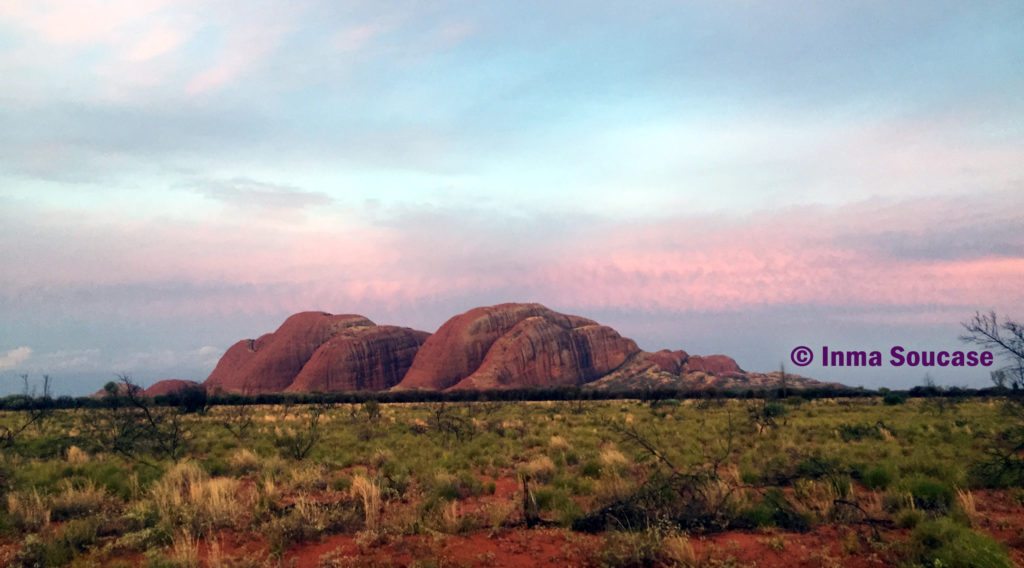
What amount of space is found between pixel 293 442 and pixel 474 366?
84.8m

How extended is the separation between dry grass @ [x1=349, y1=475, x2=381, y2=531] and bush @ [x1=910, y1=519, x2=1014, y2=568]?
7305 millimetres

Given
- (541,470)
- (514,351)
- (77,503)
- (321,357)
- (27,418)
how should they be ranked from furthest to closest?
(321,357), (514,351), (27,418), (541,470), (77,503)

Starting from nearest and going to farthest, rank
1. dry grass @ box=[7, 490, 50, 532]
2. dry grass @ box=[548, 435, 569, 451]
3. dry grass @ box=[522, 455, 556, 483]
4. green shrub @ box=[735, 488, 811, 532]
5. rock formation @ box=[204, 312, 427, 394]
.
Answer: green shrub @ box=[735, 488, 811, 532], dry grass @ box=[7, 490, 50, 532], dry grass @ box=[522, 455, 556, 483], dry grass @ box=[548, 435, 569, 451], rock formation @ box=[204, 312, 427, 394]

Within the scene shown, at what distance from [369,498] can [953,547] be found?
28.2ft

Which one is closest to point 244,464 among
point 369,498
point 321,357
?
point 369,498

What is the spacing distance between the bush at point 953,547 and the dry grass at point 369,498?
731cm

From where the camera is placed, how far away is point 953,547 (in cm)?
762

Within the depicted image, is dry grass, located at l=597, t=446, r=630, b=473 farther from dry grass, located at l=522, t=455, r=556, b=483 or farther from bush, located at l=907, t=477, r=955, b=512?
bush, located at l=907, t=477, r=955, b=512

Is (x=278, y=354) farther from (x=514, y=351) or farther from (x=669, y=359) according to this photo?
(x=669, y=359)

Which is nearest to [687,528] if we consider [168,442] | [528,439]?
[528,439]

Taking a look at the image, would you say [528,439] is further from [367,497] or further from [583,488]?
[367,497]

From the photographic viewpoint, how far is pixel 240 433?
2345 centimetres

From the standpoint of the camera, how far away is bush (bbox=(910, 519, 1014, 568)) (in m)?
7.24

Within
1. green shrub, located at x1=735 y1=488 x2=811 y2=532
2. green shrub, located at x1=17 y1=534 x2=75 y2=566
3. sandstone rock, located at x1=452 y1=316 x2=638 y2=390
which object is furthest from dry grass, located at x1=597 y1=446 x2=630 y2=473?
sandstone rock, located at x1=452 y1=316 x2=638 y2=390
